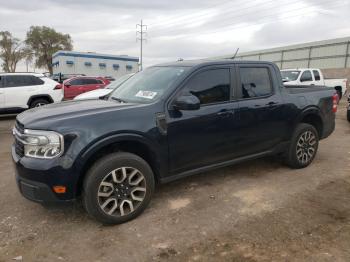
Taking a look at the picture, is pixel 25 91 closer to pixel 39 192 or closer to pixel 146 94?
pixel 146 94

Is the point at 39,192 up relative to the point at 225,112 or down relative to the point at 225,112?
down

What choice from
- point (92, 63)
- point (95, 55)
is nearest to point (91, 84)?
point (92, 63)

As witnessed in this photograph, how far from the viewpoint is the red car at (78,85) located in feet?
58.0

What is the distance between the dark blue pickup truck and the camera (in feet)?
11.1

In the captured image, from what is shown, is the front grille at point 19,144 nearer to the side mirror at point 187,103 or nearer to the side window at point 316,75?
the side mirror at point 187,103

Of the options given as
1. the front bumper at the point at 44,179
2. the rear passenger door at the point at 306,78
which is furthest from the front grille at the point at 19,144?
the rear passenger door at the point at 306,78

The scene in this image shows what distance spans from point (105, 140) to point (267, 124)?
250 centimetres

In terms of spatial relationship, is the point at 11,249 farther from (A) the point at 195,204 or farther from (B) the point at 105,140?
(A) the point at 195,204

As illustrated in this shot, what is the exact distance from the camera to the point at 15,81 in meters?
11.6

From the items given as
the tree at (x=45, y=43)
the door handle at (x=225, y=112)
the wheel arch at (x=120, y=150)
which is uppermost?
the tree at (x=45, y=43)

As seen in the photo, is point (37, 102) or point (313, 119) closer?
point (313, 119)

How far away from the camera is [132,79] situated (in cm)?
502

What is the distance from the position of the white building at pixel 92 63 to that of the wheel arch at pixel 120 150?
45989mm

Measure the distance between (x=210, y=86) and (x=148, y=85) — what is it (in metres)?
0.82
